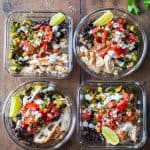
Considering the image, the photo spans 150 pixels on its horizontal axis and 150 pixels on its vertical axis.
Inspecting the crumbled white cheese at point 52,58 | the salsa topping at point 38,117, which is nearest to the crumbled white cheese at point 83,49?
the crumbled white cheese at point 52,58

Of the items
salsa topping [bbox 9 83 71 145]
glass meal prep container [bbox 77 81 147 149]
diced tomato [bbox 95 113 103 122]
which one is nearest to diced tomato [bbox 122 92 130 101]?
glass meal prep container [bbox 77 81 147 149]

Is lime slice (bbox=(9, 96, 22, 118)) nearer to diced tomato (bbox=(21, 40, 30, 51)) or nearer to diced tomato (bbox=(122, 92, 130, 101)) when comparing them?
diced tomato (bbox=(21, 40, 30, 51))

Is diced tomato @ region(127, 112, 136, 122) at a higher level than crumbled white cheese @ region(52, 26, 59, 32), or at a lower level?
lower

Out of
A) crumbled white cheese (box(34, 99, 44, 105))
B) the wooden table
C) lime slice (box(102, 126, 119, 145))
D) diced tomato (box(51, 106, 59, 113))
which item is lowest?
lime slice (box(102, 126, 119, 145))

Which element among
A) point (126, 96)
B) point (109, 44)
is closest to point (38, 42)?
point (109, 44)

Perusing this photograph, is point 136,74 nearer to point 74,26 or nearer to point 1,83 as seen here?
point 74,26

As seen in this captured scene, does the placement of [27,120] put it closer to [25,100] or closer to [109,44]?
[25,100]
